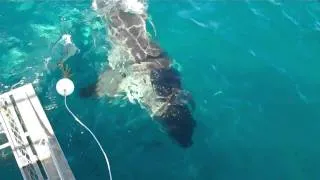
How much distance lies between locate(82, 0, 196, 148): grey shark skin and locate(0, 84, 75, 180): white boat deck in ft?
9.69

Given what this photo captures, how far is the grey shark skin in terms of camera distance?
841 inches

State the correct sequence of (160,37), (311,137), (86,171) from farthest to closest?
(160,37), (311,137), (86,171)

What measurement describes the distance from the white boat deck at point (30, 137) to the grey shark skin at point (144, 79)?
2952 millimetres

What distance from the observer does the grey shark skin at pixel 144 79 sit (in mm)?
21359

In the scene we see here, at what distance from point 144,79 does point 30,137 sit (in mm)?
5862

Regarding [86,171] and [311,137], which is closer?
[86,171]

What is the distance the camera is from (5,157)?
2012cm

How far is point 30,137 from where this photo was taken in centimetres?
1942

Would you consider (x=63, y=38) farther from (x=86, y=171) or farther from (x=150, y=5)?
(x=86, y=171)

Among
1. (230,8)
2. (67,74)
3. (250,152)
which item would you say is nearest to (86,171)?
(67,74)

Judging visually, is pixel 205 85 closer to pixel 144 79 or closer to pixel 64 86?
pixel 144 79

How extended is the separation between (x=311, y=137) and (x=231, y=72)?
4724 millimetres

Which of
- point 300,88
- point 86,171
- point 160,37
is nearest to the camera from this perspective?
point 86,171

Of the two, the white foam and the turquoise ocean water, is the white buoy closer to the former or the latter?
the turquoise ocean water
